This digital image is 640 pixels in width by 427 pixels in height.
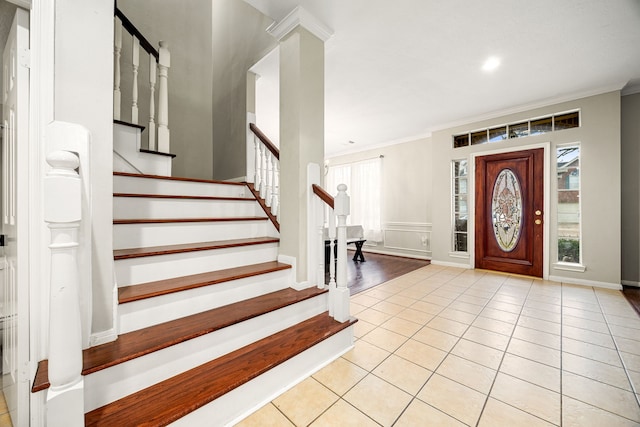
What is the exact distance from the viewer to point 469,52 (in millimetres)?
2609

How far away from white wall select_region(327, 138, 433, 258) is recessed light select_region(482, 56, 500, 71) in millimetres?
2489

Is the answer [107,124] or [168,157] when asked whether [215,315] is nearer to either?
[107,124]

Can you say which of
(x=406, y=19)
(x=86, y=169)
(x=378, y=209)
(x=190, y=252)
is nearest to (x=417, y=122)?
(x=378, y=209)

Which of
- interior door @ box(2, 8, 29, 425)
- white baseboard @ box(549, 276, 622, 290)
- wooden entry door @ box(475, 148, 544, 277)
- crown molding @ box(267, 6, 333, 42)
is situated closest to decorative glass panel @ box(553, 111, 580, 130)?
wooden entry door @ box(475, 148, 544, 277)

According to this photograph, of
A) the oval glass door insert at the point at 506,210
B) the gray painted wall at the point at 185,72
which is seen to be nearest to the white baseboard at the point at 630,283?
the oval glass door insert at the point at 506,210

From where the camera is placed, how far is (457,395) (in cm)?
144

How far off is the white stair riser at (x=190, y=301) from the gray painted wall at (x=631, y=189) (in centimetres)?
485

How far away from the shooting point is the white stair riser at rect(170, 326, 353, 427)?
1.15 m

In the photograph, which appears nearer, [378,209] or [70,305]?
[70,305]

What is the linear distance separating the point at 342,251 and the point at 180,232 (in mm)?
1249

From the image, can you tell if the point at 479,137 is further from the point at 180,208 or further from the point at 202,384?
the point at 202,384

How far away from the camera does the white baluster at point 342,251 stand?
183 cm

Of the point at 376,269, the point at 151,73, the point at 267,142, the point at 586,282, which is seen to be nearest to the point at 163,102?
the point at 151,73

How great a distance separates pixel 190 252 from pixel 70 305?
800mm
